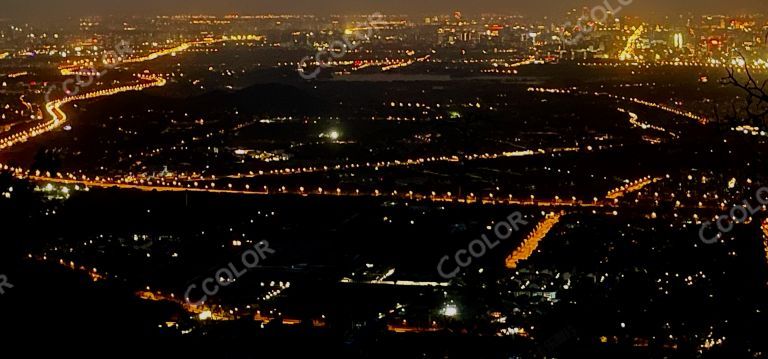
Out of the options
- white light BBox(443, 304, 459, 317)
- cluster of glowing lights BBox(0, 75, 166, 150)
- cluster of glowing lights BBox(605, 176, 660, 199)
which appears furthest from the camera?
cluster of glowing lights BBox(0, 75, 166, 150)

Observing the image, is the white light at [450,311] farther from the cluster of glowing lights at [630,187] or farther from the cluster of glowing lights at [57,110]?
the cluster of glowing lights at [57,110]

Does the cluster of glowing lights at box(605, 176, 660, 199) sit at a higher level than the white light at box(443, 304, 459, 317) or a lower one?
lower

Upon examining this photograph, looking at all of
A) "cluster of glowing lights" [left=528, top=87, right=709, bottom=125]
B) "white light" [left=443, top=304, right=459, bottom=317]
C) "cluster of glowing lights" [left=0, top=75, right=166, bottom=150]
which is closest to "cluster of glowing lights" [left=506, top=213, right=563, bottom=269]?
"white light" [left=443, top=304, right=459, bottom=317]

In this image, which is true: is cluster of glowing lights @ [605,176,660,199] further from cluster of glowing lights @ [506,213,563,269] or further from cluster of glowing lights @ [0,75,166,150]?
cluster of glowing lights @ [0,75,166,150]

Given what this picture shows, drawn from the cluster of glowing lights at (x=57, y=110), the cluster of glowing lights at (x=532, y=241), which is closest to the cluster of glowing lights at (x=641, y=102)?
the cluster of glowing lights at (x=532, y=241)

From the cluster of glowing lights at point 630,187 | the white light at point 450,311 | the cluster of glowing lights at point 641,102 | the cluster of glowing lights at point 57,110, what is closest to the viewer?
the white light at point 450,311

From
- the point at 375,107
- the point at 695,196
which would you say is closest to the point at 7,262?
the point at 695,196

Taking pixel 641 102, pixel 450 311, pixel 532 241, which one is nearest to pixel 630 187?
pixel 532 241

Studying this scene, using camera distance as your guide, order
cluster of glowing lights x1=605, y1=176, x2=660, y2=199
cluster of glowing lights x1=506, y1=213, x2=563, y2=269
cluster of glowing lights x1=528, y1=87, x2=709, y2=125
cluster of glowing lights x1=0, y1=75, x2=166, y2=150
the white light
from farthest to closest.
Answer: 1. cluster of glowing lights x1=528, y1=87, x2=709, y2=125
2. cluster of glowing lights x1=0, y1=75, x2=166, y2=150
3. cluster of glowing lights x1=605, y1=176, x2=660, y2=199
4. cluster of glowing lights x1=506, y1=213, x2=563, y2=269
5. the white light

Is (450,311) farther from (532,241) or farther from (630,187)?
(630,187)

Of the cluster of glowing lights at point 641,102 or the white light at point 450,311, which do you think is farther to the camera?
the cluster of glowing lights at point 641,102

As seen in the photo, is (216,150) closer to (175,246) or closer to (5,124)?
(5,124)
